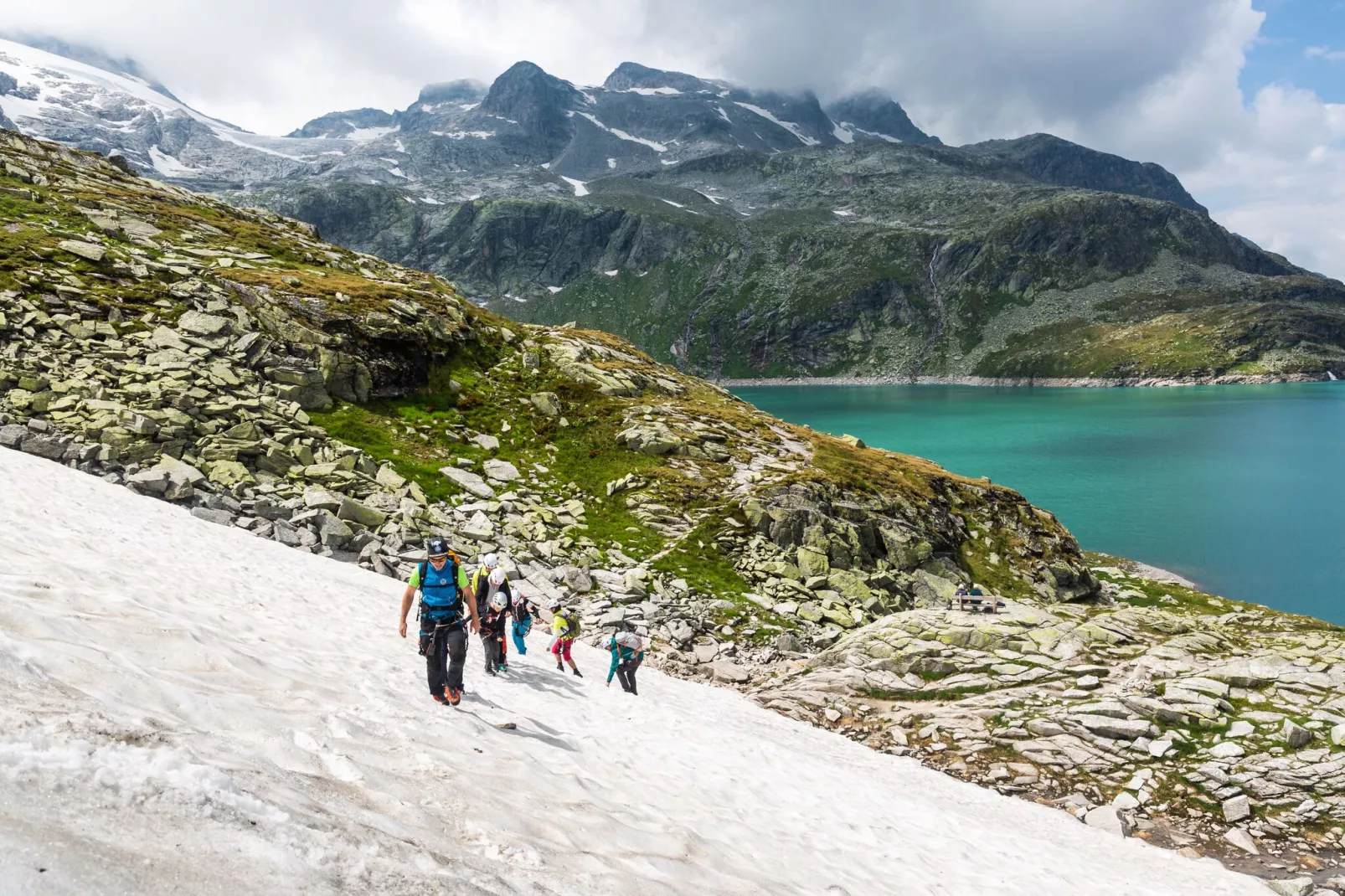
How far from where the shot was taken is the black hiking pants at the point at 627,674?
62.3ft

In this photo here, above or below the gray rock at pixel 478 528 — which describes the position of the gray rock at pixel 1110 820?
below

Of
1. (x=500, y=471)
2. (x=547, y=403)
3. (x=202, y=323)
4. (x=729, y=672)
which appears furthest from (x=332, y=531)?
→ (x=547, y=403)

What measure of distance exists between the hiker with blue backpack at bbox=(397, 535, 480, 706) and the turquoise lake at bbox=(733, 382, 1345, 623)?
186ft

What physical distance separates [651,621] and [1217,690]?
62.9 feet

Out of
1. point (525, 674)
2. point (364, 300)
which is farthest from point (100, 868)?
point (364, 300)

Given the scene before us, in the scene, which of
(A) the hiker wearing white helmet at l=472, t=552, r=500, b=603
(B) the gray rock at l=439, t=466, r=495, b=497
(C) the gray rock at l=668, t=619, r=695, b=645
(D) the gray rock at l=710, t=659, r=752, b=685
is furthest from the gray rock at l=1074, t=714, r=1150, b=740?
(B) the gray rock at l=439, t=466, r=495, b=497

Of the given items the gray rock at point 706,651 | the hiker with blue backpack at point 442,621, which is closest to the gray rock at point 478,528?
the gray rock at point 706,651

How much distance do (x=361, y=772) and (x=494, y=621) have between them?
29.9 feet

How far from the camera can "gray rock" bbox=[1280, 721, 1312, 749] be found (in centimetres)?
1861

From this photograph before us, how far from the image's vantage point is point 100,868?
3.62 m

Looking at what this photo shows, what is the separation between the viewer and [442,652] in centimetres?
1152

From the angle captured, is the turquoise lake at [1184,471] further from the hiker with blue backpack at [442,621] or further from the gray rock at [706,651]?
the hiker with blue backpack at [442,621]

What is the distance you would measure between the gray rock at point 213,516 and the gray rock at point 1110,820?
28.2m

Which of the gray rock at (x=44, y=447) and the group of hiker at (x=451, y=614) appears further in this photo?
the gray rock at (x=44, y=447)
